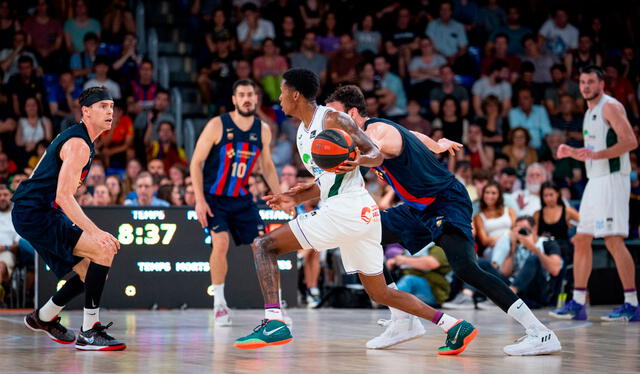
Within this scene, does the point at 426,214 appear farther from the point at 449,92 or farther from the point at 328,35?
the point at 328,35

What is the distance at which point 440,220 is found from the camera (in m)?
6.70

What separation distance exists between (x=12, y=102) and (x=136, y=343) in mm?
8324

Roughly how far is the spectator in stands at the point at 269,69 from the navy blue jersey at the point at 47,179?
28.6ft

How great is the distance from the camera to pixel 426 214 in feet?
22.6

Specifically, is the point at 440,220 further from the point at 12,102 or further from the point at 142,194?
the point at 12,102

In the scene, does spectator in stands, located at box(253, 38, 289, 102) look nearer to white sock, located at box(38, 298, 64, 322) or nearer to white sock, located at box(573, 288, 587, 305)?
white sock, located at box(573, 288, 587, 305)

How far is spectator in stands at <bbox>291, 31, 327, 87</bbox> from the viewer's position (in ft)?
52.6

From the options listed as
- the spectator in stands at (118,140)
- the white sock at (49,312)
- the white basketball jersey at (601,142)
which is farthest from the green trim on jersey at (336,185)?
the spectator in stands at (118,140)

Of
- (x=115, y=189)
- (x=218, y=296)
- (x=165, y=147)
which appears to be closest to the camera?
(x=218, y=296)

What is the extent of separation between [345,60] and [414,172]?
9.81 metres

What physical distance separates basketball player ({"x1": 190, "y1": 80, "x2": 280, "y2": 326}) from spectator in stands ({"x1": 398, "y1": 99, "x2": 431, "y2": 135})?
19.9ft

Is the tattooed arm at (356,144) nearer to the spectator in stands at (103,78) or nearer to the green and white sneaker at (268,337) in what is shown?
the green and white sneaker at (268,337)

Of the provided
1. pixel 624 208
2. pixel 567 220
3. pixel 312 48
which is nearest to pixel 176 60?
pixel 312 48

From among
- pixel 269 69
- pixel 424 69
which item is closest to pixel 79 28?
pixel 269 69
